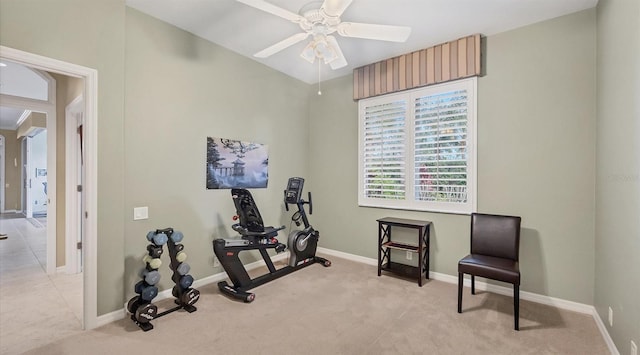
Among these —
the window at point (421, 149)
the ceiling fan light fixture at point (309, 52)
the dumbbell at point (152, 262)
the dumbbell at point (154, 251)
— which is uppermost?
the ceiling fan light fixture at point (309, 52)

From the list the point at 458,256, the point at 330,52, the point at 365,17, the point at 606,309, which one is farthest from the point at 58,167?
the point at 606,309

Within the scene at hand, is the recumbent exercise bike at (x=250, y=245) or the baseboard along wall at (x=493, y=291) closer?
the baseboard along wall at (x=493, y=291)

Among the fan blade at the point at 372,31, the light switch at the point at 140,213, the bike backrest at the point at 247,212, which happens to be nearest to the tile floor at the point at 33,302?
the light switch at the point at 140,213

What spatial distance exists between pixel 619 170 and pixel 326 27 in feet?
8.28

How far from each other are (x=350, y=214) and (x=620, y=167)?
3.10 m

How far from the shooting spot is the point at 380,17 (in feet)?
9.25

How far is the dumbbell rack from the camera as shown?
239 centimetres

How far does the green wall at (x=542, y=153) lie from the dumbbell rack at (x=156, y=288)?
3001mm

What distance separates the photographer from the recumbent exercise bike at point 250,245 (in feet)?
9.84

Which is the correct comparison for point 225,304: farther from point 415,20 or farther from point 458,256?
point 415,20

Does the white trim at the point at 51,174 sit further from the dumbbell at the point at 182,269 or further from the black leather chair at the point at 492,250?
the black leather chair at the point at 492,250

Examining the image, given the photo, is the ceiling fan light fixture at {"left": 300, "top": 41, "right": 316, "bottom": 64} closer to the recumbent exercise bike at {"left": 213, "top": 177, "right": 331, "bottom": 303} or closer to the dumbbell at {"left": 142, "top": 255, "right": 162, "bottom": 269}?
the recumbent exercise bike at {"left": 213, "top": 177, "right": 331, "bottom": 303}

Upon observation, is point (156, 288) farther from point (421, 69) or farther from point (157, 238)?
point (421, 69)

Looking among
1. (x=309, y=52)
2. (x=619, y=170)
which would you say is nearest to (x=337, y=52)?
(x=309, y=52)
